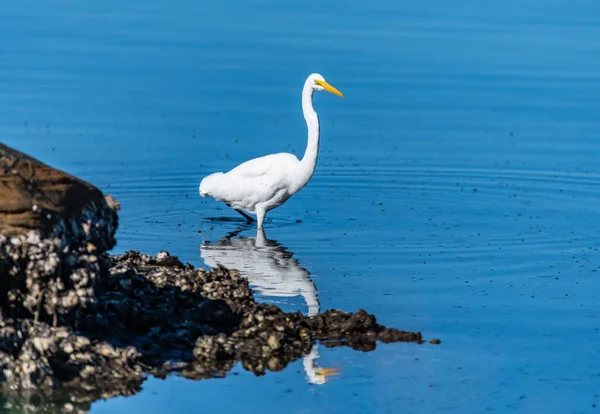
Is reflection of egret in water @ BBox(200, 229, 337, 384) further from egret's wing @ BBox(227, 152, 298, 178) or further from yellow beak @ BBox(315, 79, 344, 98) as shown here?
yellow beak @ BBox(315, 79, 344, 98)

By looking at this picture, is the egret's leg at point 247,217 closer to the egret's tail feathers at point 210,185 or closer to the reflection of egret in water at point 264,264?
the egret's tail feathers at point 210,185

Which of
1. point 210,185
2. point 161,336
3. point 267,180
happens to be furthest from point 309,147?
point 161,336

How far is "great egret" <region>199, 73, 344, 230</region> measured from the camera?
1853 cm

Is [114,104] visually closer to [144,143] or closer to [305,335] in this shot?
[144,143]

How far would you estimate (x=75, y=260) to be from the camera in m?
11.3

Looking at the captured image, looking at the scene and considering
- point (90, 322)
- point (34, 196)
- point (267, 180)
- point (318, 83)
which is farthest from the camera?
point (318, 83)

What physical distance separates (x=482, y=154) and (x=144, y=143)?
6.27 m

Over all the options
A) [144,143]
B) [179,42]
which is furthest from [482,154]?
[179,42]

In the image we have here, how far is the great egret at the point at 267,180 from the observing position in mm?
18531

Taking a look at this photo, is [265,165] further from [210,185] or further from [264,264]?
[264,264]

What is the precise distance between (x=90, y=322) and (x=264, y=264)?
456 centimetres

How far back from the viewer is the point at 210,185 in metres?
19.3

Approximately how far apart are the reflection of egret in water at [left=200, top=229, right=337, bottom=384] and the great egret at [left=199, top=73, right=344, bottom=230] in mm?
501

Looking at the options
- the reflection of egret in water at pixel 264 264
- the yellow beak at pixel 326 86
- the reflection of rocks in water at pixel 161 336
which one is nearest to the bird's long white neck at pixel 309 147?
the yellow beak at pixel 326 86
